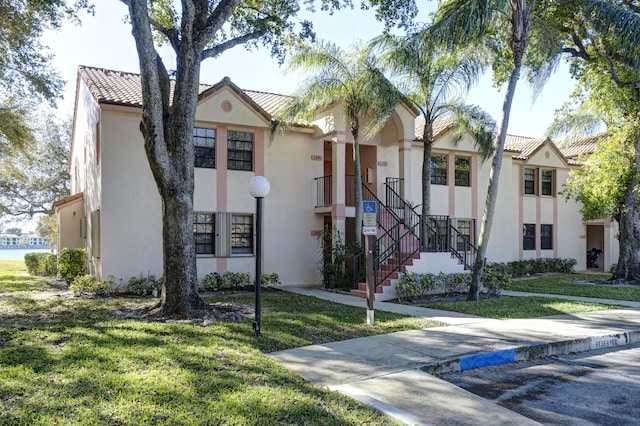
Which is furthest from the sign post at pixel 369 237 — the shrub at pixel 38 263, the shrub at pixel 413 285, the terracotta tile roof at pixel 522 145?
the shrub at pixel 38 263

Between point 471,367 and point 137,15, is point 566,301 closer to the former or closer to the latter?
point 471,367

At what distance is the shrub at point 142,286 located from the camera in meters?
14.0

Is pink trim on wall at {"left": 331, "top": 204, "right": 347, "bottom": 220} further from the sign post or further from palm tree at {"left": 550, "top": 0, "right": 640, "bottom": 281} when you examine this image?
palm tree at {"left": 550, "top": 0, "right": 640, "bottom": 281}

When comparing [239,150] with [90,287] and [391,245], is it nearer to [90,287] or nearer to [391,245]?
[391,245]

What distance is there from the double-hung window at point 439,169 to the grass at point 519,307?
786 cm

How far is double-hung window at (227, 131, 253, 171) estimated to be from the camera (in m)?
16.1

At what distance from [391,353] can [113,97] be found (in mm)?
11283

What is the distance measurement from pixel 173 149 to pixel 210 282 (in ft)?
19.8

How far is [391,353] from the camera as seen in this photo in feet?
24.4

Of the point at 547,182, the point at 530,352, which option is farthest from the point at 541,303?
the point at 547,182

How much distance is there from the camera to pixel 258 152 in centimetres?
1630

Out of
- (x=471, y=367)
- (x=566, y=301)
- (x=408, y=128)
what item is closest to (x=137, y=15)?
(x=471, y=367)

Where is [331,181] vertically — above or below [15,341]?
above

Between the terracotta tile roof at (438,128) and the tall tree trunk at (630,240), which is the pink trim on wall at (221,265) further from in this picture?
the tall tree trunk at (630,240)
